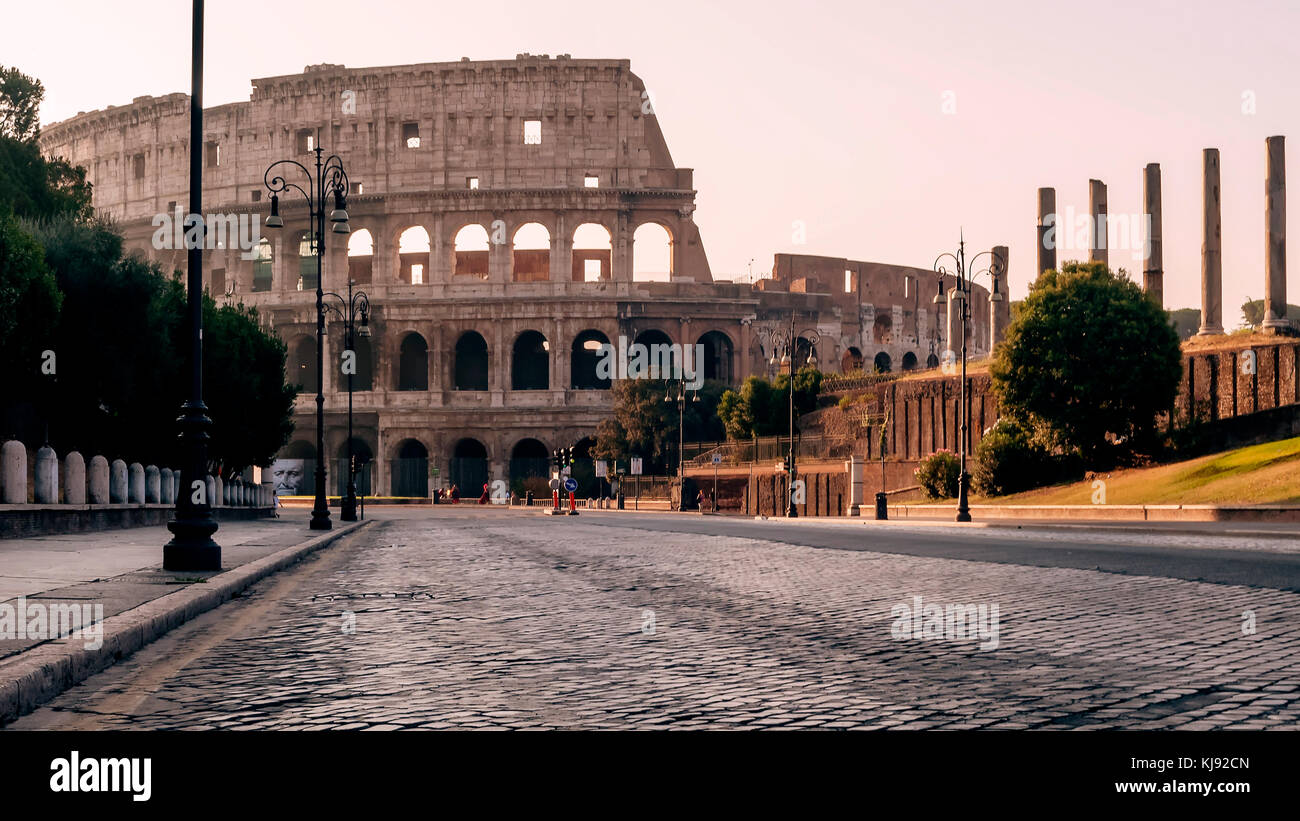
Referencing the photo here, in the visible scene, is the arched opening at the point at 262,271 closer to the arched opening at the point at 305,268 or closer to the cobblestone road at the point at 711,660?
the arched opening at the point at 305,268

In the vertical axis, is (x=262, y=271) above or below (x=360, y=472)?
above

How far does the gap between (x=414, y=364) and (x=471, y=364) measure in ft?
13.5

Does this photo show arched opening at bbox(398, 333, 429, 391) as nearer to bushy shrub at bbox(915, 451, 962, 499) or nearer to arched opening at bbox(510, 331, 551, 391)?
arched opening at bbox(510, 331, 551, 391)

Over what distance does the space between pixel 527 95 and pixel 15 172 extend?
42.3 metres

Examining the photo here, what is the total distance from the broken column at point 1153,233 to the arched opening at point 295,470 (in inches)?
2019

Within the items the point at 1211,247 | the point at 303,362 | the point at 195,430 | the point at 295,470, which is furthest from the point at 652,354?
the point at 195,430

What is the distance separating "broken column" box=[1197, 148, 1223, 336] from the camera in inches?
2253

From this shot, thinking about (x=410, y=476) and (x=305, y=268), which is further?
(x=305, y=268)

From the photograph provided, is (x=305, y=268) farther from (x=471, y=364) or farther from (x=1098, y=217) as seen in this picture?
(x=1098, y=217)

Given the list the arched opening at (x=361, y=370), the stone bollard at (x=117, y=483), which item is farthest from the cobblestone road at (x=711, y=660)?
the arched opening at (x=361, y=370)

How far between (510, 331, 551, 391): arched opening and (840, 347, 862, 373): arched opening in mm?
23141

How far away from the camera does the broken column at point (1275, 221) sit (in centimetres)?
5384

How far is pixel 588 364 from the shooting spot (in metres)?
89.0

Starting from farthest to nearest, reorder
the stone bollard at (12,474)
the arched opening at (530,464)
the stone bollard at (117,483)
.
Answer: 1. the arched opening at (530,464)
2. the stone bollard at (117,483)
3. the stone bollard at (12,474)
